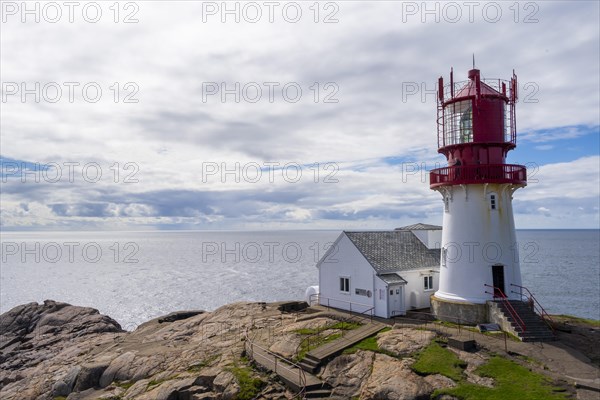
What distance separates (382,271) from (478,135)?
11.5 metres

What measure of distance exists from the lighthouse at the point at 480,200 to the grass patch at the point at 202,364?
1506 centimetres

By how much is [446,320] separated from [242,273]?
296 ft

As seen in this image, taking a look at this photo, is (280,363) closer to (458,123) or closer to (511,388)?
(511,388)

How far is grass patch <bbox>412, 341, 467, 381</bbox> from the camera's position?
2053cm

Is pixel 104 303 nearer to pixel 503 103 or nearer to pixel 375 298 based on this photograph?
pixel 375 298

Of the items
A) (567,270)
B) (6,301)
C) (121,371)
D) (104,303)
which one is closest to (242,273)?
(104,303)

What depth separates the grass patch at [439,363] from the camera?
20.5 meters

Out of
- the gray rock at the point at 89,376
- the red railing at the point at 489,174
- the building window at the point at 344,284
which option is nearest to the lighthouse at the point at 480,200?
the red railing at the point at 489,174

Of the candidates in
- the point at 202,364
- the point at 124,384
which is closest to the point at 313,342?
the point at 202,364

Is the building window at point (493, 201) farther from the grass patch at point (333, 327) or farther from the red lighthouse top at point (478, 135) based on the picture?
the grass patch at point (333, 327)

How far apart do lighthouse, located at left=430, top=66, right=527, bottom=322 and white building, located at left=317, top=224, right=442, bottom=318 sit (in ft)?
12.5

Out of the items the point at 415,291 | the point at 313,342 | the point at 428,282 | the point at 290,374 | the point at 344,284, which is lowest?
the point at 290,374

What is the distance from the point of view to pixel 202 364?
25891 mm

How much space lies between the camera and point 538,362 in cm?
2094
